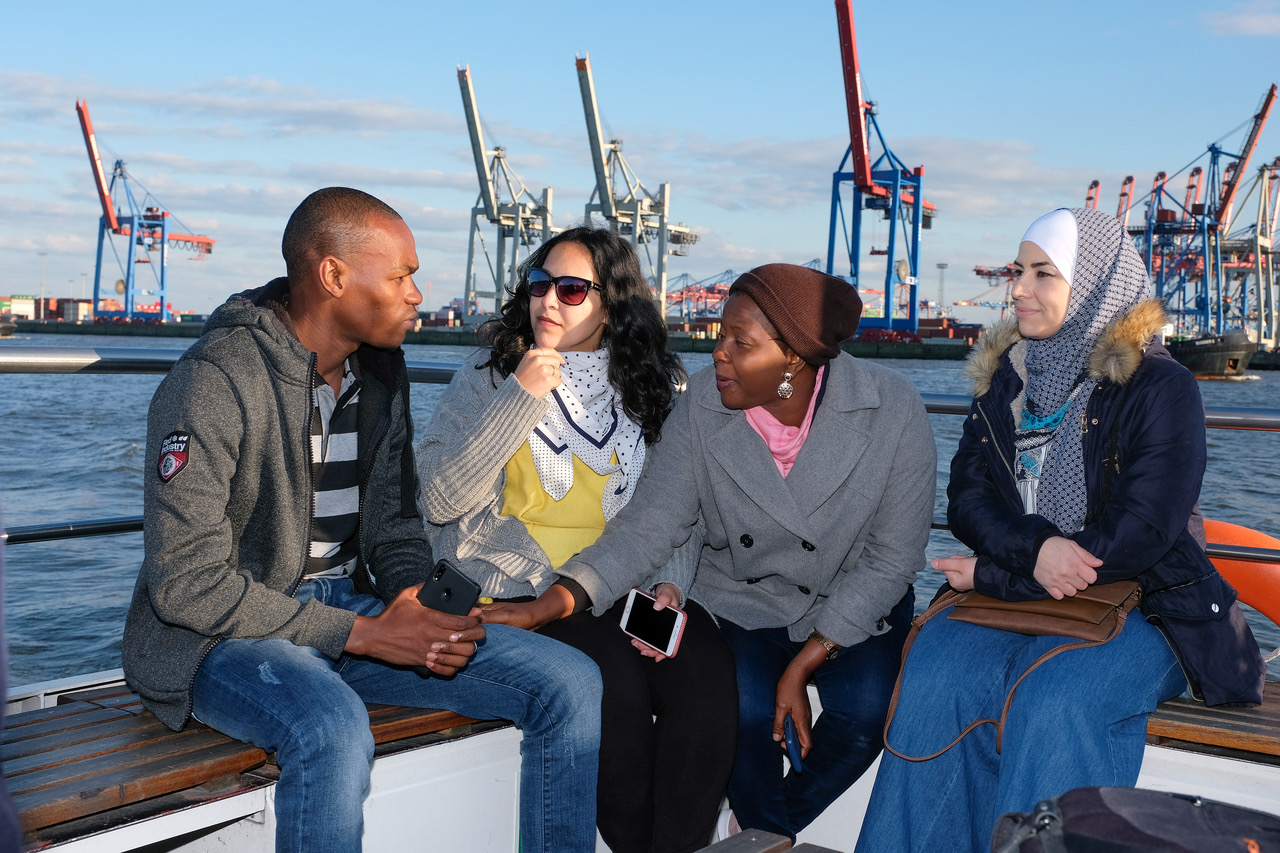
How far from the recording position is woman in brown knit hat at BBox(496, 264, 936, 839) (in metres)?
2.03

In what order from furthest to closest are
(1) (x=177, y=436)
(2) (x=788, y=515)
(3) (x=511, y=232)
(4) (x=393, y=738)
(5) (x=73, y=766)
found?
(3) (x=511, y=232)
(2) (x=788, y=515)
(4) (x=393, y=738)
(1) (x=177, y=436)
(5) (x=73, y=766)

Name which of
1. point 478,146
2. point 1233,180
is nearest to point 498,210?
point 478,146

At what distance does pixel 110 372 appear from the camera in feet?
7.42

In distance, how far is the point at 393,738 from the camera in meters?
1.73

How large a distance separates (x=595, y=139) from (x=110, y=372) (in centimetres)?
4572

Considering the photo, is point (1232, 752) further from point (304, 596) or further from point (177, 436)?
point (177, 436)

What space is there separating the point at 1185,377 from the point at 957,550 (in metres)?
6.56

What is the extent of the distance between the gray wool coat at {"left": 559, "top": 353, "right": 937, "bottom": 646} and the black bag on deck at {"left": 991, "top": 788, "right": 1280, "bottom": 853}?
3.49 ft

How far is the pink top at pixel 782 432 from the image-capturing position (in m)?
2.24

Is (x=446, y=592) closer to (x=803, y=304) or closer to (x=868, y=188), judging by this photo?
(x=803, y=304)

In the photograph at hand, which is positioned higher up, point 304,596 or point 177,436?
point 177,436

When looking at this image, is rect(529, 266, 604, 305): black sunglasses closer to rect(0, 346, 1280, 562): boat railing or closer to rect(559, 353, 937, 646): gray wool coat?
rect(559, 353, 937, 646): gray wool coat

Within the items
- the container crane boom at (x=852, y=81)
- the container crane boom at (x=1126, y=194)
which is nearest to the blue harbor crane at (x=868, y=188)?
the container crane boom at (x=852, y=81)

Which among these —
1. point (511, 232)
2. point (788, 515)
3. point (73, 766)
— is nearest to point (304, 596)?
point (73, 766)
